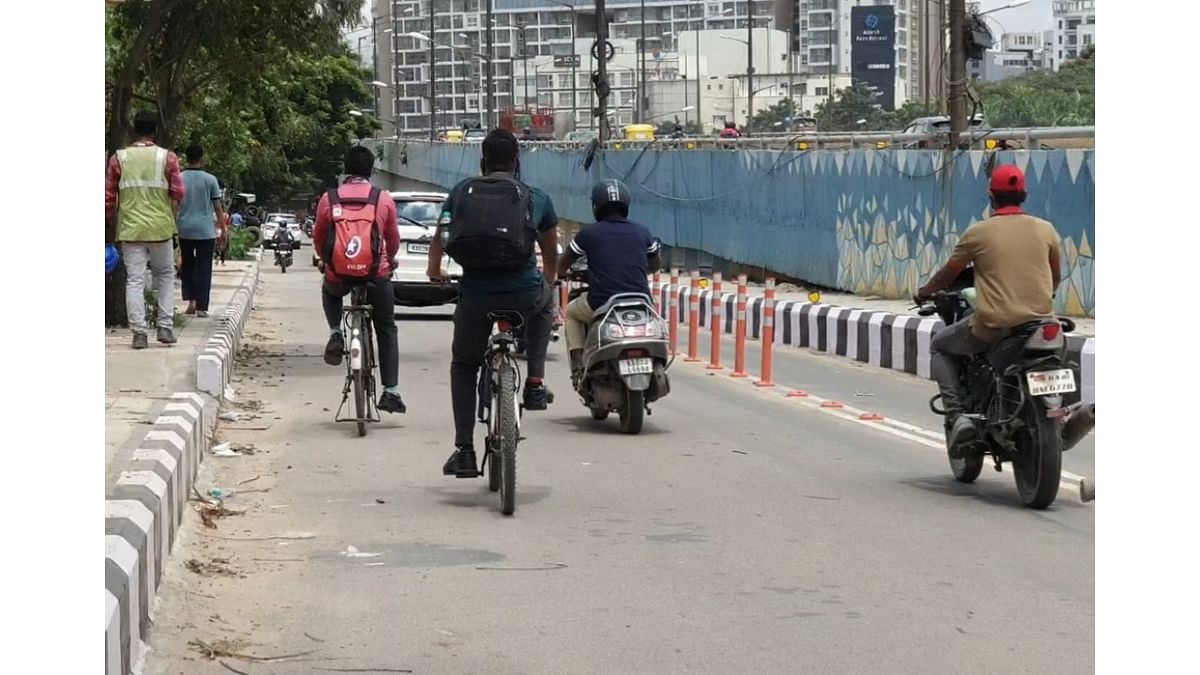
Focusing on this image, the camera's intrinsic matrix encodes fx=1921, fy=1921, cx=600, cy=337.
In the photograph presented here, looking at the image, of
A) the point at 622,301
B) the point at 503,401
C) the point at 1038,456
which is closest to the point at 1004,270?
the point at 1038,456

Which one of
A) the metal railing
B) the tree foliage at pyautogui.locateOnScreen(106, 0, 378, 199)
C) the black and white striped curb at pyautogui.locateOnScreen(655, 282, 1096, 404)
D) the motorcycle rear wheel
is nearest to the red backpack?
the motorcycle rear wheel

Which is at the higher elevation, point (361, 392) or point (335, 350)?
point (335, 350)

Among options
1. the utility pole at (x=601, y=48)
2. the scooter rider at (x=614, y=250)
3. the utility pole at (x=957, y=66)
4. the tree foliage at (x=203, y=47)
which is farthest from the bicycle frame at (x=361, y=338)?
the utility pole at (x=601, y=48)

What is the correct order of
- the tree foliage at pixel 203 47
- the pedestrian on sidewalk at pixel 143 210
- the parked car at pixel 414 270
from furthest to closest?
the parked car at pixel 414 270 < the tree foliage at pixel 203 47 < the pedestrian on sidewalk at pixel 143 210

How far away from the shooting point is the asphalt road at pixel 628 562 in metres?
6.31

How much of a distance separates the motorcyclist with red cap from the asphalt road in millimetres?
858

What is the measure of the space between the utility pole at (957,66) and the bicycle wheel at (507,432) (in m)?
15.3

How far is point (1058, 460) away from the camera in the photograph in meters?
9.20

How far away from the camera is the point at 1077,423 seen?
937 cm

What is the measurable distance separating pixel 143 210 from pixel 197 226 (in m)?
3.98

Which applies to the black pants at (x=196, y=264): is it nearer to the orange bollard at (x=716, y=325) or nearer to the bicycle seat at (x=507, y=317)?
the orange bollard at (x=716, y=325)

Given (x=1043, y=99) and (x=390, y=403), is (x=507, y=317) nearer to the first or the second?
(x=390, y=403)

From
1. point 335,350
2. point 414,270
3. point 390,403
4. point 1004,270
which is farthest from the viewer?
point 414,270
